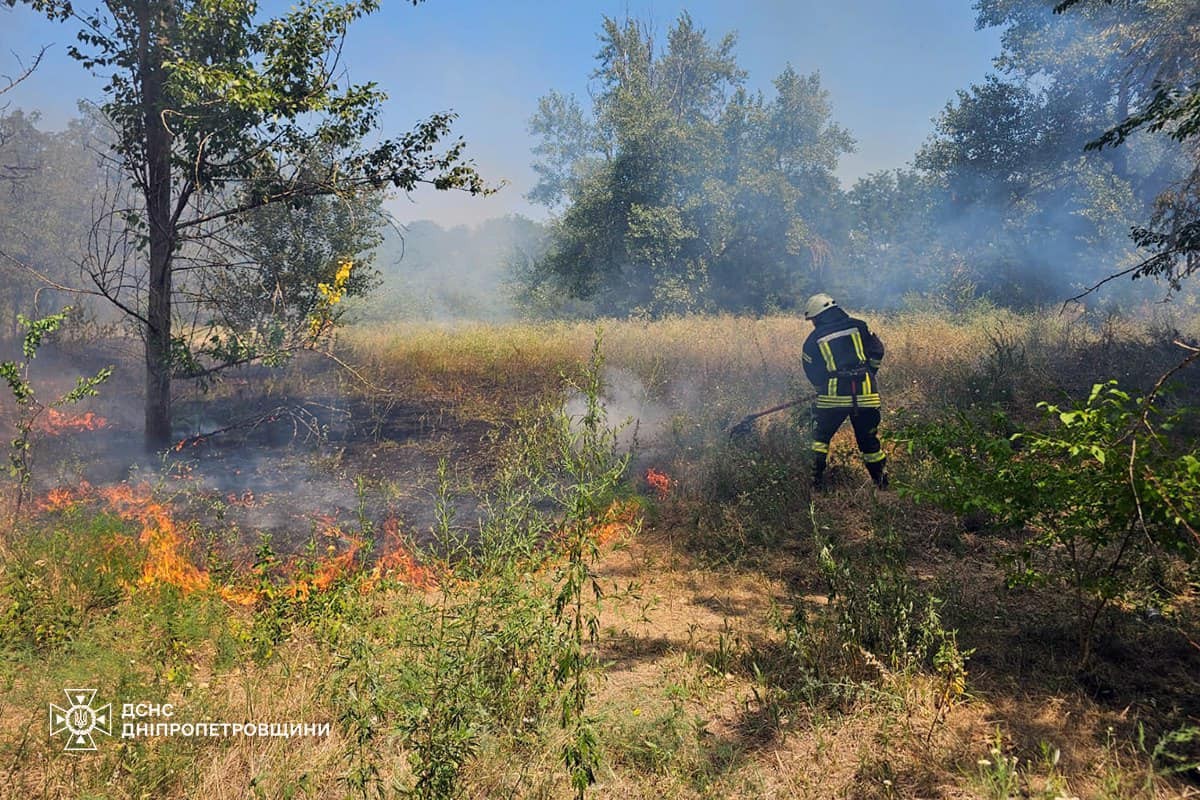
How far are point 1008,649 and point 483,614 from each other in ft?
8.83

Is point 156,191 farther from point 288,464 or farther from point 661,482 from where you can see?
point 661,482

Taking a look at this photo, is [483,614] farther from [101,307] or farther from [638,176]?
[101,307]

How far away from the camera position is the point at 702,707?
10.4 feet

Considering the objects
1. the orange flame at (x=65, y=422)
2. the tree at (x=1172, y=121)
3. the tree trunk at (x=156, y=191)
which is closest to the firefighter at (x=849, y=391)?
the tree at (x=1172, y=121)

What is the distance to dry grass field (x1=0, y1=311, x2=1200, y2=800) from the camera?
2.55m

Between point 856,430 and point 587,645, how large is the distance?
3751mm

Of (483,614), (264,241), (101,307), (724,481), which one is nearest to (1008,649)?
(483,614)

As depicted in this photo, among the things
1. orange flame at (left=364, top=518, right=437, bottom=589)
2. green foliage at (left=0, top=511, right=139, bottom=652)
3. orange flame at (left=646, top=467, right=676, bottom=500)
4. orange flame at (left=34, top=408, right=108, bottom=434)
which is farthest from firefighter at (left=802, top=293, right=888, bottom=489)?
orange flame at (left=34, top=408, right=108, bottom=434)

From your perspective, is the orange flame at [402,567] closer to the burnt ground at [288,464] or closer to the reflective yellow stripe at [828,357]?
the burnt ground at [288,464]

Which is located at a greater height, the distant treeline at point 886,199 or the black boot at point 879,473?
the distant treeline at point 886,199

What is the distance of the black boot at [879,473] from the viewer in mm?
6250

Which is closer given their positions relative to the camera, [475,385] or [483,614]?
[483,614]

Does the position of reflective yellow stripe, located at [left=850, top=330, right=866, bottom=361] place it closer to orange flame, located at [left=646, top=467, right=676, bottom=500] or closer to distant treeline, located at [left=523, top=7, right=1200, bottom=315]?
orange flame, located at [left=646, top=467, right=676, bottom=500]

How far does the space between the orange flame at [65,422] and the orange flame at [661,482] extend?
823 centimetres
